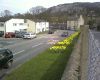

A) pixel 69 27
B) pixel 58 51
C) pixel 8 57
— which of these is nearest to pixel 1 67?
pixel 8 57

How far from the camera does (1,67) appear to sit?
19.8m

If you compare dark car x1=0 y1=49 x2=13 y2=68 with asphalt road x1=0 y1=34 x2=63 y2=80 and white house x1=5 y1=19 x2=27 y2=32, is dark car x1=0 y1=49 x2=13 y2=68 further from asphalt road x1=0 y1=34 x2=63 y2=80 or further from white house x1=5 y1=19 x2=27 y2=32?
white house x1=5 y1=19 x2=27 y2=32

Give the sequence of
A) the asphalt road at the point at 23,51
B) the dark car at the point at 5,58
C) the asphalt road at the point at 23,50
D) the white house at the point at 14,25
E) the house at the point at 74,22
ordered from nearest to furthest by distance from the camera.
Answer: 1. the dark car at the point at 5,58
2. the asphalt road at the point at 23,51
3. the asphalt road at the point at 23,50
4. the white house at the point at 14,25
5. the house at the point at 74,22

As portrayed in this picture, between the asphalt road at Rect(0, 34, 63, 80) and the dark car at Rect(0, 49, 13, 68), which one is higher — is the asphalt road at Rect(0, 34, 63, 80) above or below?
below

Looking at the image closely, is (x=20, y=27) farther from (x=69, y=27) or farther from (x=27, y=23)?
(x=69, y=27)

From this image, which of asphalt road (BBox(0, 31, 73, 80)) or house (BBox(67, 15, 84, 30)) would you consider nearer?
asphalt road (BBox(0, 31, 73, 80))

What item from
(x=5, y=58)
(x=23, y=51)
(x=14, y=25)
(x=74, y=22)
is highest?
(x=74, y=22)

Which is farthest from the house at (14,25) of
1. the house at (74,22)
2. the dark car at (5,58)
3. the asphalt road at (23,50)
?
the house at (74,22)

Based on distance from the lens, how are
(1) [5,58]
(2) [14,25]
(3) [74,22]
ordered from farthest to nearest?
(3) [74,22]
(2) [14,25]
(1) [5,58]

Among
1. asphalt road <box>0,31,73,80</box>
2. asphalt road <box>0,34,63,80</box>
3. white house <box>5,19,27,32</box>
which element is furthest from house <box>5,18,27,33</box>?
asphalt road <box>0,34,63,80</box>

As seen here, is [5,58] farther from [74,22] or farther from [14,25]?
[74,22]

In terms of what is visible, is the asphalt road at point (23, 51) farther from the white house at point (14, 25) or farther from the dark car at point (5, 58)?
the white house at point (14, 25)

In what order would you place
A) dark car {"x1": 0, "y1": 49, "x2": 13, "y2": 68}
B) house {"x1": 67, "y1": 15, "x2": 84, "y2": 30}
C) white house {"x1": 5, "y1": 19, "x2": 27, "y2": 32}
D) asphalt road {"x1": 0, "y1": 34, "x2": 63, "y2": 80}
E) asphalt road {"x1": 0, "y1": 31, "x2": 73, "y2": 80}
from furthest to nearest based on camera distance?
house {"x1": 67, "y1": 15, "x2": 84, "y2": 30}, white house {"x1": 5, "y1": 19, "x2": 27, "y2": 32}, asphalt road {"x1": 0, "y1": 31, "x2": 73, "y2": 80}, asphalt road {"x1": 0, "y1": 34, "x2": 63, "y2": 80}, dark car {"x1": 0, "y1": 49, "x2": 13, "y2": 68}

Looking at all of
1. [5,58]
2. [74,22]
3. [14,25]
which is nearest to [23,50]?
[5,58]
